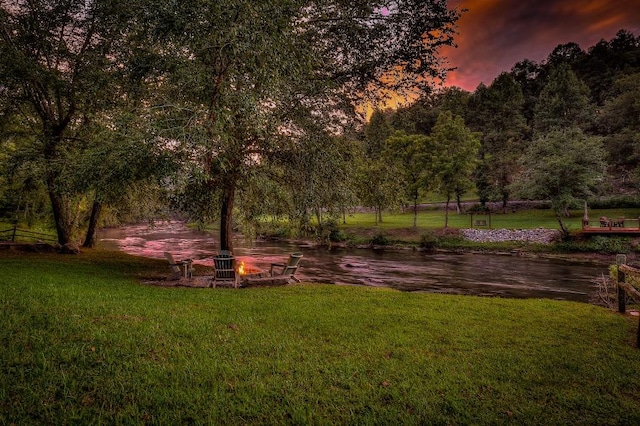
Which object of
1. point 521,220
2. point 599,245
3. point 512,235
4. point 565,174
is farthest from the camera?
point 521,220

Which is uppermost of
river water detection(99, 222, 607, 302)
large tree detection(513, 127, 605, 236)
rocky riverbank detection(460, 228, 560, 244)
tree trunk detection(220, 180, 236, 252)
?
large tree detection(513, 127, 605, 236)

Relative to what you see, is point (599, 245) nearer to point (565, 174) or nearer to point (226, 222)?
Result: point (565, 174)

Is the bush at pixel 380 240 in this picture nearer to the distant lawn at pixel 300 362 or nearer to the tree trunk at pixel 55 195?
the tree trunk at pixel 55 195

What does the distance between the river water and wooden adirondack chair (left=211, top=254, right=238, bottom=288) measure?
8.20 m

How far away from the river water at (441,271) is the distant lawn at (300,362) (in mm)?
10212

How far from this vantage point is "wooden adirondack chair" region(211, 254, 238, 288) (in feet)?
42.8

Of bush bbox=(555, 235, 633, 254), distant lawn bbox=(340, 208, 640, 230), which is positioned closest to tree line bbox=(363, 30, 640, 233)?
bush bbox=(555, 235, 633, 254)

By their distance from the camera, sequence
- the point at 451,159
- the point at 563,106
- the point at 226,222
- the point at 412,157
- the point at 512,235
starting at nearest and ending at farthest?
1. the point at 226,222
2. the point at 512,235
3. the point at 451,159
4. the point at 412,157
5. the point at 563,106

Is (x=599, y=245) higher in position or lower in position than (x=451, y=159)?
lower

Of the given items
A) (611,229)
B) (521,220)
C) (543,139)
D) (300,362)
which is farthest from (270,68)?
(521,220)

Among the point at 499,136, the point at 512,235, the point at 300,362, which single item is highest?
the point at 499,136

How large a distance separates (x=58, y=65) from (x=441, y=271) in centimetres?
2561

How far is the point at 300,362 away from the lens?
5.68m

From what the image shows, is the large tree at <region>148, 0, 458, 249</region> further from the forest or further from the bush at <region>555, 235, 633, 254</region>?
the bush at <region>555, 235, 633, 254</region>
